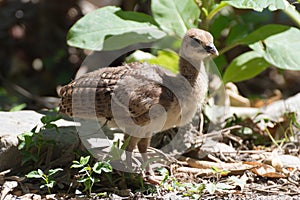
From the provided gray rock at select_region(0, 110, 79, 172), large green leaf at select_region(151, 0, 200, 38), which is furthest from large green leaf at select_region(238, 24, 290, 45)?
gray rock at select_region(0, 110, 79, 172)

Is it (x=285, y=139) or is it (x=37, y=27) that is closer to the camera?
(x=285, y=139)

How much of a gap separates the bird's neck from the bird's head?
0.09 ft

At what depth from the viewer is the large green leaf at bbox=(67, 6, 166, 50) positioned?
3.29 meters

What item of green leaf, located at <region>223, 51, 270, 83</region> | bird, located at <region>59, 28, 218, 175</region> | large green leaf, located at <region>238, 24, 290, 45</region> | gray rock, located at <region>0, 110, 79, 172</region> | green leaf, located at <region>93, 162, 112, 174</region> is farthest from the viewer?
green leaf, located at <region>223, 51, 270, 83</region>

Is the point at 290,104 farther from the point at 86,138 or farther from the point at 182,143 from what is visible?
the point at 86,138

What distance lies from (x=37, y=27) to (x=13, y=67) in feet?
1.32

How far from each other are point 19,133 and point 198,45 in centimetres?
98

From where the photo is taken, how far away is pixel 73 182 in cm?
270

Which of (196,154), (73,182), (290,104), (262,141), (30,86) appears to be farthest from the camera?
(30,86)

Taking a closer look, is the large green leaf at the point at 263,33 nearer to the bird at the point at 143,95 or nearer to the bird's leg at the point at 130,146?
the bird at the point at 143,95

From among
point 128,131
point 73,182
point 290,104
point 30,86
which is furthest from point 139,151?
point 30,86

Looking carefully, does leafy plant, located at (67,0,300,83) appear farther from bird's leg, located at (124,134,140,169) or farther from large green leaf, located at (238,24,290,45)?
bird's leg, located at (124,134,140,169)

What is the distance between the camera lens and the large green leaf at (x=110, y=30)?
3.29m

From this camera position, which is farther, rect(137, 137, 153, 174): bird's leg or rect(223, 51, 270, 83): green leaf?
rect(223, 51, 270, 83): green leaf
